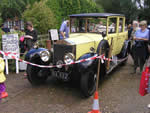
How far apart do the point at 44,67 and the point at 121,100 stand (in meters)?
2.23

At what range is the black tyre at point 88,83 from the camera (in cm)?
396

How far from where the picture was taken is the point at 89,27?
5836mm

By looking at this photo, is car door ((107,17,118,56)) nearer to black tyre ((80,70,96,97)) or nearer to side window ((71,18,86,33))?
side window ((71,18,86,33))

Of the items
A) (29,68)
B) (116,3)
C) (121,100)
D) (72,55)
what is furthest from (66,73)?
Result: (116,3)

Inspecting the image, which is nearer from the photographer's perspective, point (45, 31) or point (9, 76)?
point (9, 76)

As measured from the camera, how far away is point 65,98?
4.24 metres

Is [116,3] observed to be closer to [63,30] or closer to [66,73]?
[63,30]

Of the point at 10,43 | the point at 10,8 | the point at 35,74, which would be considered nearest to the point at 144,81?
the point at 35,74

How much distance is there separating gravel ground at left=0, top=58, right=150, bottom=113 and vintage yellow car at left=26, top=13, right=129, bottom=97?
0.32 m

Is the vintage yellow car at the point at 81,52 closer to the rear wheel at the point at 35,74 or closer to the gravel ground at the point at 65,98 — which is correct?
the rear wheel at the point at 35,74

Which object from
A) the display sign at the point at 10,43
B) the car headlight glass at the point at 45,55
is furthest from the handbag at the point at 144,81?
the display sign at the point at 10,43

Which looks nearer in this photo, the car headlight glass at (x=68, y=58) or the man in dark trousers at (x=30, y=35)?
the car headlight glass at (x=68, y=58)

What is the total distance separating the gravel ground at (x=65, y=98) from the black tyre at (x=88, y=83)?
0.20 meters

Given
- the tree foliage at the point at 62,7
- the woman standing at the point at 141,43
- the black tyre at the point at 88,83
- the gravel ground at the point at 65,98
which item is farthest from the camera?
the tree foliage at the point at 62,7
